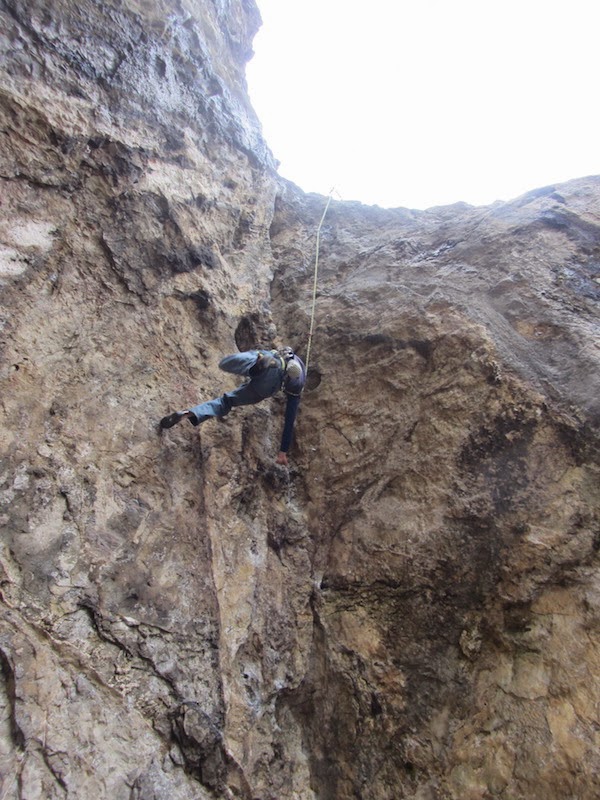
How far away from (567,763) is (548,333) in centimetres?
369

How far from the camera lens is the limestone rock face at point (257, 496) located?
3.29 meters

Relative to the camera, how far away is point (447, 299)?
17.5 feet

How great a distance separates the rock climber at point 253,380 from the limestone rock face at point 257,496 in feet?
1.10

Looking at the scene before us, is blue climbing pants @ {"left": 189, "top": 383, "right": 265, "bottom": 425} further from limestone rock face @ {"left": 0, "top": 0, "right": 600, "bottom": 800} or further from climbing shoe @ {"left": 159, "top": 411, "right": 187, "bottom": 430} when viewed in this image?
limestone rock face @ {"left": 0, "top": 0, "right": 600, "bottom": 800}

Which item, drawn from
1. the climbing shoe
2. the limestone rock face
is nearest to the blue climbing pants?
the climbing shoe

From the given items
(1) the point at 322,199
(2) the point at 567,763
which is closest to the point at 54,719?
(2) the point at 567,763

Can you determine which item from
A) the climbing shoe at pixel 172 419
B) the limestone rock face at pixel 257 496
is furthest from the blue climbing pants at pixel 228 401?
the limestone rock face at pixel 257 496

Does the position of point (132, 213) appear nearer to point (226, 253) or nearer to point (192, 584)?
point (226, 253)

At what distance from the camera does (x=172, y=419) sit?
4.23m

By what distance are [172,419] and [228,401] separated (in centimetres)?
57

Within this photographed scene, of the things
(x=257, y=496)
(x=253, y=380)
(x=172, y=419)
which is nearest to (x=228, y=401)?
(x=253, y=380)

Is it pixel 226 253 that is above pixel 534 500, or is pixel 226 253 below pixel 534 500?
above

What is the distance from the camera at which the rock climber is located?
14.1 feet

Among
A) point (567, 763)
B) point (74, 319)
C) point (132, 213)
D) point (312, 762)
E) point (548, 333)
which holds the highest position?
point (132, 213)
